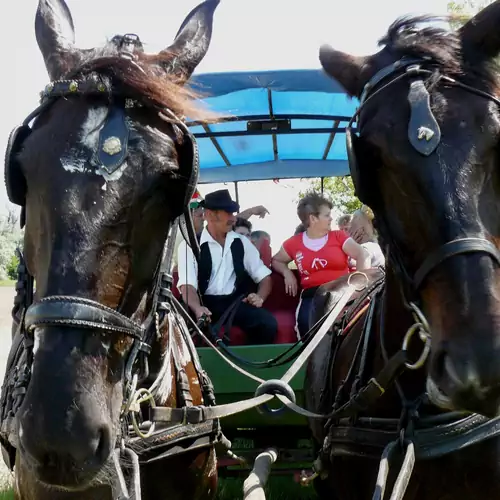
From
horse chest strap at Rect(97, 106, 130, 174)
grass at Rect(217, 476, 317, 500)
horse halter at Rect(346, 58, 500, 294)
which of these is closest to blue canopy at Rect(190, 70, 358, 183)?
horse halter at Rect(346, 58, 500, 294)

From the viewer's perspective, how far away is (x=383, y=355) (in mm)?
2773

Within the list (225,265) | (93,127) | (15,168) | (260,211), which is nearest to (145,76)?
(93,127)

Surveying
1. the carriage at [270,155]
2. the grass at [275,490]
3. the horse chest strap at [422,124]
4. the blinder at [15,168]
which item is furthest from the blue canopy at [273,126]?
the grass at [275,490]

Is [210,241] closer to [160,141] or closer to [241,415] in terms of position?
[241,415]

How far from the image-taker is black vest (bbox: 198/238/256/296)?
5.34 meters

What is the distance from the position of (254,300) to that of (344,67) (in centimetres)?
259

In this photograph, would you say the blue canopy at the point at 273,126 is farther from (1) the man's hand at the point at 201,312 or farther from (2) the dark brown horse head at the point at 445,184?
(1) the man's hand at the point at 201,312

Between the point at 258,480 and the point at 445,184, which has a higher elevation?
the point at 445,184

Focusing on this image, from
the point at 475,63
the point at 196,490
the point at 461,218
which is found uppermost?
the point at 475,63

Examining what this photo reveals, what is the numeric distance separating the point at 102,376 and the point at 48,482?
1.11 feet

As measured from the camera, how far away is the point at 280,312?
5.56m

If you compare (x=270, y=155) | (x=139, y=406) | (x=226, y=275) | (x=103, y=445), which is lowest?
(x=103, y=445)

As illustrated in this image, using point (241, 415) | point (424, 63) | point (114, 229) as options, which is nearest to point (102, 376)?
point (114, 229)

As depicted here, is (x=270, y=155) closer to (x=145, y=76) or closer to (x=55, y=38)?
(x=55, y=38)
